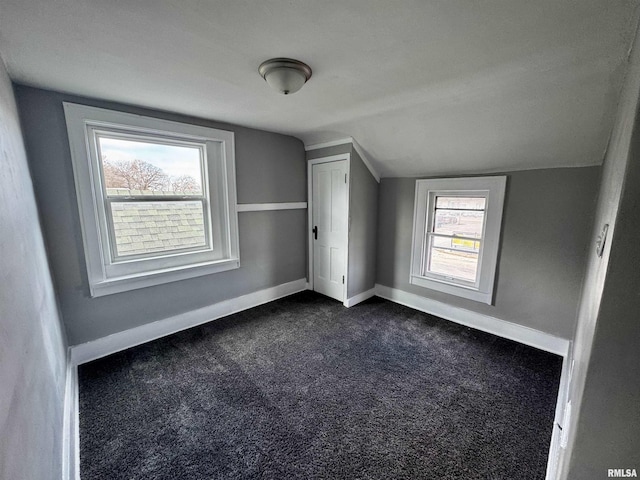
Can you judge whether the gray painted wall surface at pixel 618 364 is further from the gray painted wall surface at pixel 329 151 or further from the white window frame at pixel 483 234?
the gray painted wall surface at pixel 329 151

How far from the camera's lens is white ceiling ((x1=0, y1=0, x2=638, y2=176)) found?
1.11 metres

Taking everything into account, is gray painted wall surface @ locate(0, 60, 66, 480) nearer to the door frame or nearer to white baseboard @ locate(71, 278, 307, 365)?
white baseboard @ locate(71, 278, 307, 365)

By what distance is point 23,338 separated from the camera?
1.04 metres

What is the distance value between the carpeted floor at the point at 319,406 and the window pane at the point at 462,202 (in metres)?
1.35

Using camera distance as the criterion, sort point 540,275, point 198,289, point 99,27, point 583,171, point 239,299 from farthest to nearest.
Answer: point 239,299 < point 198,289 < point 540,275 < point 583,171 < point 99,27

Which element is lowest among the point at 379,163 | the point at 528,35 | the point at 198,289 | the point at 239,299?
the point at 239,299

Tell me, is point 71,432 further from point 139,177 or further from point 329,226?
point 329,226

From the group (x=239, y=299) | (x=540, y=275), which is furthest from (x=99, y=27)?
(x=540, y=275)

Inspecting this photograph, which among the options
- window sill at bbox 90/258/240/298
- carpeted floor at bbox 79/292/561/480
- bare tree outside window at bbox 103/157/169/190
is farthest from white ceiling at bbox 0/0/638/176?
carpeted floor at bbox 79/292/561/480

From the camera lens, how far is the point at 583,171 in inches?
86.3

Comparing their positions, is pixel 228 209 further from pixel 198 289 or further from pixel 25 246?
pixel 25 246

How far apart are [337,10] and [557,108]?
171cm

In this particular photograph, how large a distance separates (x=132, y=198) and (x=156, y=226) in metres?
0.33

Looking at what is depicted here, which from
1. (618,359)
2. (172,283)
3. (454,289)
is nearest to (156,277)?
(172,283)
